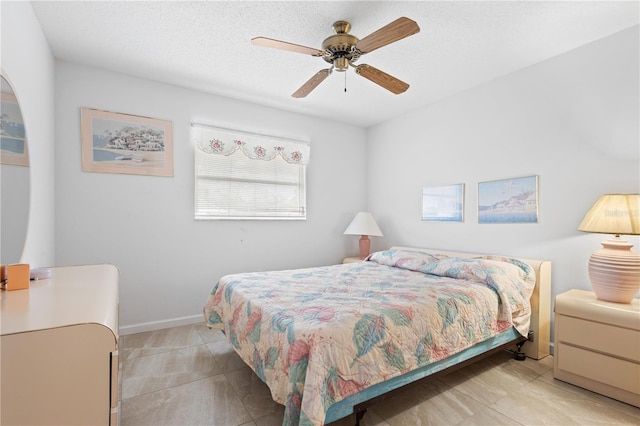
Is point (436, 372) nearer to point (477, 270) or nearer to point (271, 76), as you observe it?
point (477, 270)

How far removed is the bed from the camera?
1400 millimetres

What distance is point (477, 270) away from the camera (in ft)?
7.90

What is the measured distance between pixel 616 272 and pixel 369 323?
1800 millimetres

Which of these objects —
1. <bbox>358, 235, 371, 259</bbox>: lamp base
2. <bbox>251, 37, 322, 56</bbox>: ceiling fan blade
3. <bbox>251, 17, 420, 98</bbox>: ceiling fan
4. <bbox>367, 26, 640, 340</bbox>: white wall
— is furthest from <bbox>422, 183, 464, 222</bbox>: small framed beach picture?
<bbox>251, 37, 322, 56</bbox>: ceiling fan blade

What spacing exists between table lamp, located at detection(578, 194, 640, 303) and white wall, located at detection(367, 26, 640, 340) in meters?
0.30

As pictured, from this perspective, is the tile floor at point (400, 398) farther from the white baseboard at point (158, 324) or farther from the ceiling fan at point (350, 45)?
the ceiling fan at point (350, 45)

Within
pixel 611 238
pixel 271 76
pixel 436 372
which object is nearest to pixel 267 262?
pixel 271 76

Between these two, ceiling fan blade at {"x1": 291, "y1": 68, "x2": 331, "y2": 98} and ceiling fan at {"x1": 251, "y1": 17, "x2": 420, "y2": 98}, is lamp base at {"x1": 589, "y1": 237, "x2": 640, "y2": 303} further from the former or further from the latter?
ceiling fan blade at {"x1": 291, "y1": 68, "x2": 331, "y2": 98}

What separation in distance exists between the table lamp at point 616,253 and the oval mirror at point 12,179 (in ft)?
11.6

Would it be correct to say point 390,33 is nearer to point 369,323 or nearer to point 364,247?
point 369,323

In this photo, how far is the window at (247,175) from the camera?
11.2 ft

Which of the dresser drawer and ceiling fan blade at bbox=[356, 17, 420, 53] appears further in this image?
the dresser drawer

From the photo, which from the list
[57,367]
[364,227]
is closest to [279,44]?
[57,367]

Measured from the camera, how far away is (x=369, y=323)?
1.59 meters
